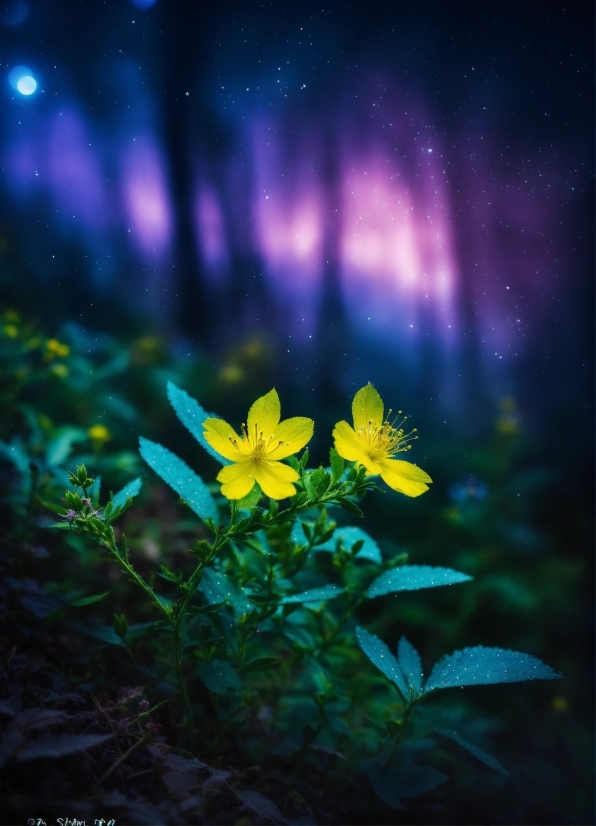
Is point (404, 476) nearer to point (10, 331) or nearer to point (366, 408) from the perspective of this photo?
point (366, 408)

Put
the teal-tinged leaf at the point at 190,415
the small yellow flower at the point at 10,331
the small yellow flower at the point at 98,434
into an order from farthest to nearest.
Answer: the small yellow flower at the point at 10,331 < the small yellow flower at the point at 98,434 < the teal-tinged leaf at the point at 190,415

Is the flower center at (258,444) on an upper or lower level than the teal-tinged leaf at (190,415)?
lower

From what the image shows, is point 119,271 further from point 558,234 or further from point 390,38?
point 558,234

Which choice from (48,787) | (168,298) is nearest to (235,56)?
(168,298)

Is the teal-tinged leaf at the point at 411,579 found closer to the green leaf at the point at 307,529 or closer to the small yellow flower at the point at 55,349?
the green leaf at the point at 307,529

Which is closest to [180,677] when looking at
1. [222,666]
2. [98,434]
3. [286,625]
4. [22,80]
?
[222,666]

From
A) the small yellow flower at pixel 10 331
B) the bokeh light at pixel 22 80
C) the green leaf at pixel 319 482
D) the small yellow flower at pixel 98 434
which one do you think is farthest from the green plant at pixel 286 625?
the bokeh light at pixel 22 80

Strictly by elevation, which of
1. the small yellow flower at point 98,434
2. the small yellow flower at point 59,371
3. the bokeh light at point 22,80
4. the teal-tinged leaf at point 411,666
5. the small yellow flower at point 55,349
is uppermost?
the bokeh light at point 22,80
